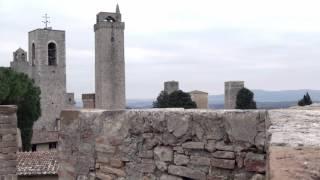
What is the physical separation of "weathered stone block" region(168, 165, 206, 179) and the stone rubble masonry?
4701 mm

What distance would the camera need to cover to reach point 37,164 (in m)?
16.3

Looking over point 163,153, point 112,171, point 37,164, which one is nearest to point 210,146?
point 163,153

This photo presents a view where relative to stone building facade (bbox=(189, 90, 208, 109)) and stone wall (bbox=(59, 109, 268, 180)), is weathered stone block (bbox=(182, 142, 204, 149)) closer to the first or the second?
stone wall (bbox=(59, 109, 268, 180))

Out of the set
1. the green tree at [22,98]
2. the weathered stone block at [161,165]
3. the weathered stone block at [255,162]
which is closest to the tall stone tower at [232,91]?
the green tree at [22,98]

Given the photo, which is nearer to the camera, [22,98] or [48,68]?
[22,98]

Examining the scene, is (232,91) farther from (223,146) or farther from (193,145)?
(223,146)

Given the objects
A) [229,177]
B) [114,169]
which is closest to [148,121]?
[114,169]

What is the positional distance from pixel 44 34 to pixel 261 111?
51.6m

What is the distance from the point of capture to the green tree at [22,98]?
3041cm

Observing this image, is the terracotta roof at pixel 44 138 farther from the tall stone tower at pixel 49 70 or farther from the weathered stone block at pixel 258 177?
the weathered stone block at pixel 258 177

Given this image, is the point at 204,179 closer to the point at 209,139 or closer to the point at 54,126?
the point at 209,139

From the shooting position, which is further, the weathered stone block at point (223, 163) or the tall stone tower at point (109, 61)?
the tall stone tower at point (109, 61)

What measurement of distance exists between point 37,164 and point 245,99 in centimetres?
3088

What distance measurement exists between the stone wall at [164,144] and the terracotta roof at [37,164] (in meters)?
10.4
